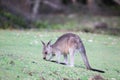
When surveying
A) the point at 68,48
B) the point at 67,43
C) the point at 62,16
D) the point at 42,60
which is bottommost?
the point at 42,60

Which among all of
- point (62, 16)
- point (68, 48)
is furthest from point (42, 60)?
point (62, 16)

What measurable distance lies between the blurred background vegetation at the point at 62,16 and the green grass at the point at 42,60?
17.3 feet

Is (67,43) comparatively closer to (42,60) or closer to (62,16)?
(42,60)

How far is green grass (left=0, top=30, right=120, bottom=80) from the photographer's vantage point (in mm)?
11211

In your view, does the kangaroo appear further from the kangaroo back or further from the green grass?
the green grass

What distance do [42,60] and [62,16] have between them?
20025 mm

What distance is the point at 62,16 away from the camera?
32875 mm

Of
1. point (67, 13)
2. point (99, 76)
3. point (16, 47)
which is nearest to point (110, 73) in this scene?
point (99, 76)

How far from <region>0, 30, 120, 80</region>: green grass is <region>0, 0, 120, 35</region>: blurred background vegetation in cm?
527

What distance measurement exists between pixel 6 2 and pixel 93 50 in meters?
13.1

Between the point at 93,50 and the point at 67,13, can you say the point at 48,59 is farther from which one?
the point at 67,13

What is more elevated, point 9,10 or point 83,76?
point 9,10

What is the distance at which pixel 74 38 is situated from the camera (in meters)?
12.8

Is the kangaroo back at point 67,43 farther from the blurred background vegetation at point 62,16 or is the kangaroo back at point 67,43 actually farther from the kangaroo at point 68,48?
the blurred background vegetation at point 62,16
